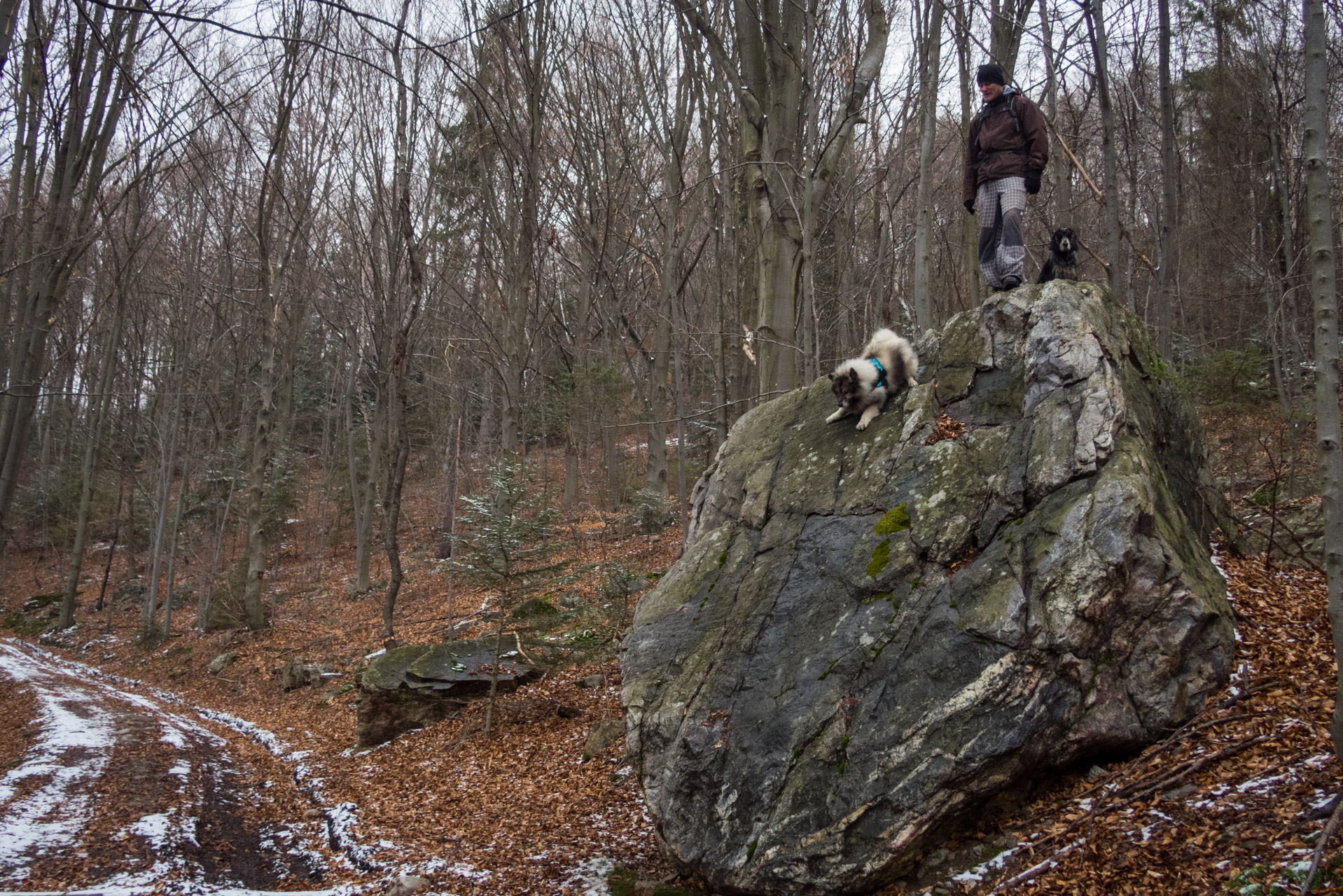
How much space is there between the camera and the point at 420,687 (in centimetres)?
998

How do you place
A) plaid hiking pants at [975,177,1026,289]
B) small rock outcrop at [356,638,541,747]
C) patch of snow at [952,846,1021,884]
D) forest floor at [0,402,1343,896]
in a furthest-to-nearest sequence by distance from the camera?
small rock outcrop at [356,638,541,747], plaid hiking pants at [975,177,1026,289], patch of snow at [952,846,1021,884], forest floor at [0,402,1343,896]

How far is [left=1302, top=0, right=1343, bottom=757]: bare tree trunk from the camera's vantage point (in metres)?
3.22

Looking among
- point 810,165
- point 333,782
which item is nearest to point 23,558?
point 333,782

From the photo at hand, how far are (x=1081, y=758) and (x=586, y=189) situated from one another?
14594 millimetres

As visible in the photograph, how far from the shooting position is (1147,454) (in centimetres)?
459

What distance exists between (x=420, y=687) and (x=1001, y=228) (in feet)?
29.2

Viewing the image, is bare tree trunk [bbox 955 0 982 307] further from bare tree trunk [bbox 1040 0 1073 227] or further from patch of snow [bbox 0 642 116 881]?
patch of snow [bbox 0 642 116 881]

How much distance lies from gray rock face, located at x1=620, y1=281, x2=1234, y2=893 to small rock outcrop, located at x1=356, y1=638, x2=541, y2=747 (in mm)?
5147

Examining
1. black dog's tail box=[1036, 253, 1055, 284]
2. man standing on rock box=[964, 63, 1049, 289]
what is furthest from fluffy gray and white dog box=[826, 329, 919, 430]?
black dog's tail box=[1036, 253, 1055, 284]

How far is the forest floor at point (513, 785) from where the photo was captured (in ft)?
11.7

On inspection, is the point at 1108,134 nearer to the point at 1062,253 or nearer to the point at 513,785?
the point at 1062,253

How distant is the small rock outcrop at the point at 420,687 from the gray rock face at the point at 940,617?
515 cm

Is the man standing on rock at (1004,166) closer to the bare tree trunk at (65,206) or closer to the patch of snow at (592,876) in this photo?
the patch of snow at (592,876)

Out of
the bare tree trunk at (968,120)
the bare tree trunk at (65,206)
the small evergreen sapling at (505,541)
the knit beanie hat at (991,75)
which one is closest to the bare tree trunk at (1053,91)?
the bare tree trunk at (968,120)
